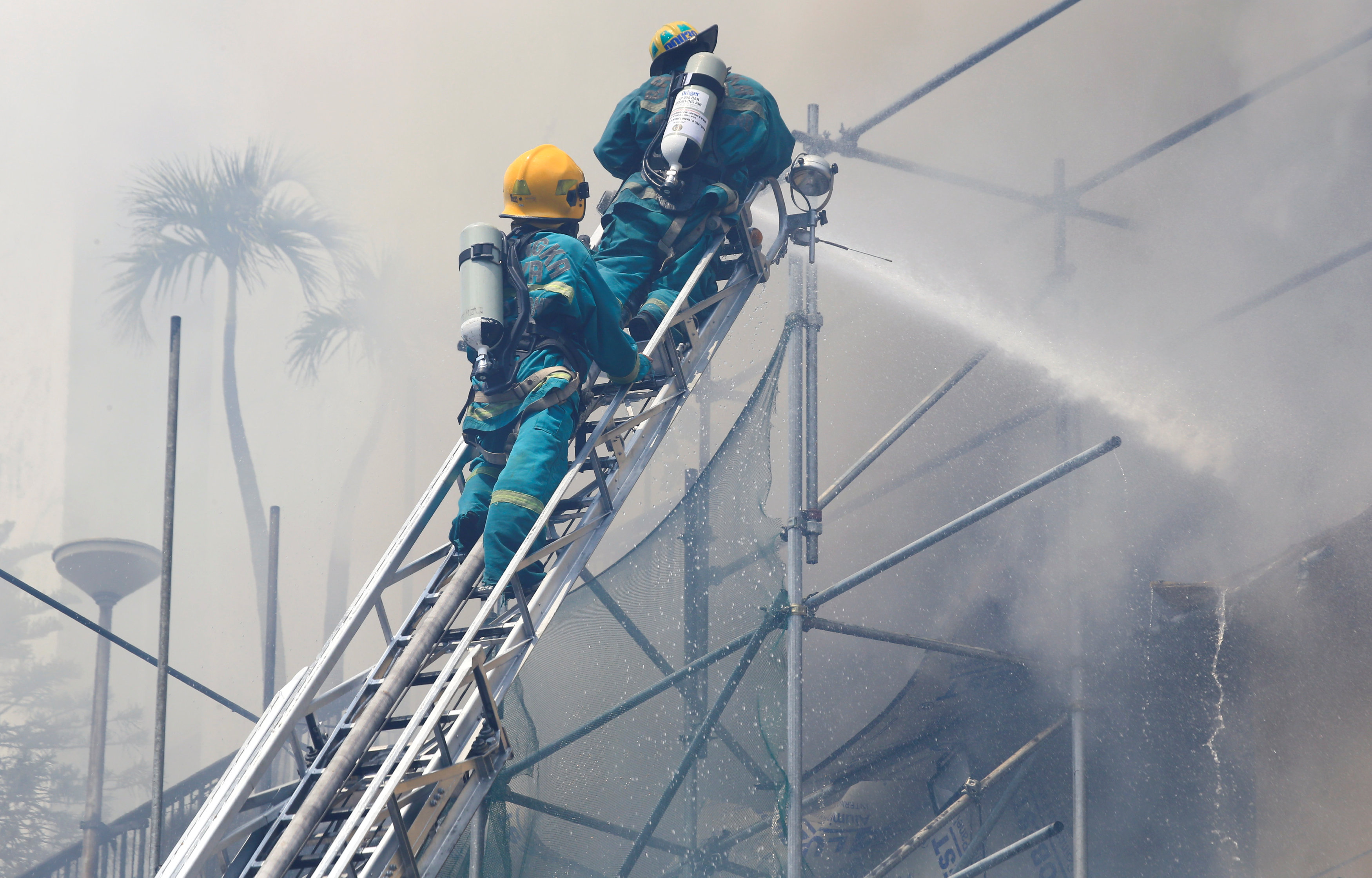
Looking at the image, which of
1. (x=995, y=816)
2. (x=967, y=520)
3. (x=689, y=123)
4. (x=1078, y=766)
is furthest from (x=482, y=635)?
(x=1078, y=766)

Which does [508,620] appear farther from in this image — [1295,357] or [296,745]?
[1295,357]

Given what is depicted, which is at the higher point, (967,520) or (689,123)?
(689,123)

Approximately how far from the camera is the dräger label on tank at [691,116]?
6199mm

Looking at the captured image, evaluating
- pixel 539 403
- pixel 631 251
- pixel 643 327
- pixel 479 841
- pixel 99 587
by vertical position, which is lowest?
pixel 479 841

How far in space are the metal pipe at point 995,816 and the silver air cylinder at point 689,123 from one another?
15.7 ft

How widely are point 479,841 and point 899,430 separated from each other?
16.0 feet

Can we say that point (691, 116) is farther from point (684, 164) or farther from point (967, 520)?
point (967, 520)

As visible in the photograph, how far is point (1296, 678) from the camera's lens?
29.7 feet

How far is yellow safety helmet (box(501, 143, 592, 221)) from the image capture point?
→ 216 inches

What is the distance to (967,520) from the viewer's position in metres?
7.86

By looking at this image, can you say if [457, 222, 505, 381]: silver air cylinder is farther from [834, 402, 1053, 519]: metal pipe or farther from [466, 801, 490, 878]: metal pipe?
[834, 402, 1053, 519]: metal pipe

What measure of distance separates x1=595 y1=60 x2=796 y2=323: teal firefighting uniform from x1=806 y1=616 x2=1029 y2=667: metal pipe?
2098 mm

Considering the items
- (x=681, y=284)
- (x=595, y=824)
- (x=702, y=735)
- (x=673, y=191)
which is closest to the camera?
(x=595, y=824)

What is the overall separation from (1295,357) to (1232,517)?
1885 millimetres
